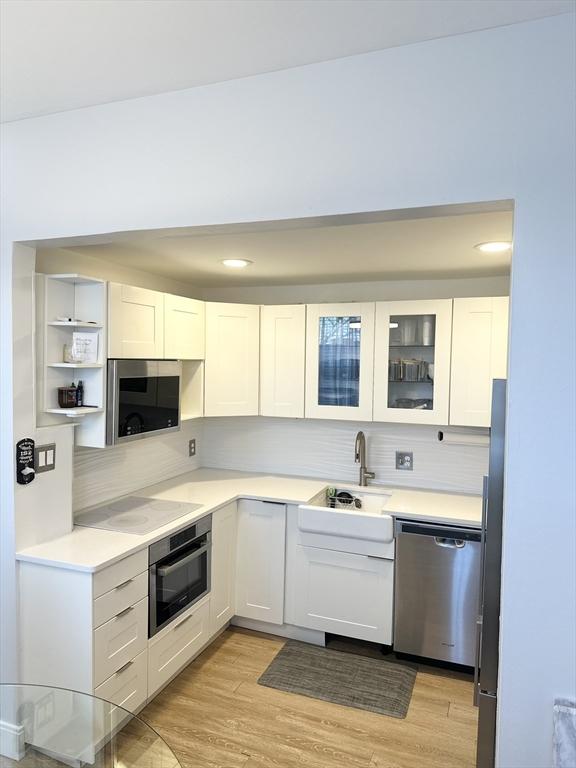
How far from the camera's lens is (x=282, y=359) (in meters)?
3.68

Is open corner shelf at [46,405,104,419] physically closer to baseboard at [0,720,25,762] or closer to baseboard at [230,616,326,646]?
baseboard at [0,720,25,762]

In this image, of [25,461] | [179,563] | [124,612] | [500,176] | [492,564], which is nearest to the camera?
[500,176]

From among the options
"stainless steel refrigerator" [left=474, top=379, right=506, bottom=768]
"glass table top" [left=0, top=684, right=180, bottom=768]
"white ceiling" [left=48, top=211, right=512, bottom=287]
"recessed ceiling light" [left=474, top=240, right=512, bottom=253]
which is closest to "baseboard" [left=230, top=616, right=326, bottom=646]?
"stainless steel refrigerator" [left=474, top=379, right=506, bottom=768]

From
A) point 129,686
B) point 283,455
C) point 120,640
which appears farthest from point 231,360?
point 129,686

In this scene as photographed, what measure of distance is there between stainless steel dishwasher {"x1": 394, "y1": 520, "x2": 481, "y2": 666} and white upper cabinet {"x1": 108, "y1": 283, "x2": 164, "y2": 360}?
1.78 metres

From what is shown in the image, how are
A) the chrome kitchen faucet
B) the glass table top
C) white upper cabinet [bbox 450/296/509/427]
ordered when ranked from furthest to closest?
the chrome kitchen faucet → white upper cabinet [bbox 450/296/509/427] → the glass table top

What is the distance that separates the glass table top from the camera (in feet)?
5.37

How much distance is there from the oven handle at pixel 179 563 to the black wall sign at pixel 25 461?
786 millimetres

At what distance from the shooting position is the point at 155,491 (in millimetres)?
3477

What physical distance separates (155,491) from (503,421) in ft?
8.16

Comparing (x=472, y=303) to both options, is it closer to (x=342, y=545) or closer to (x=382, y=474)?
(x=382, y=474)

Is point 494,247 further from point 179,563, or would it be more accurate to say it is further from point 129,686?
point 129,686

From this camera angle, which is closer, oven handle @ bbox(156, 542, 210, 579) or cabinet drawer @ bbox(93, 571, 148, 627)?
cabinet drawer @ bbox(93, 571, 148, 627)

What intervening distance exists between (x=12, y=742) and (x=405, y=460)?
270 centimetres
